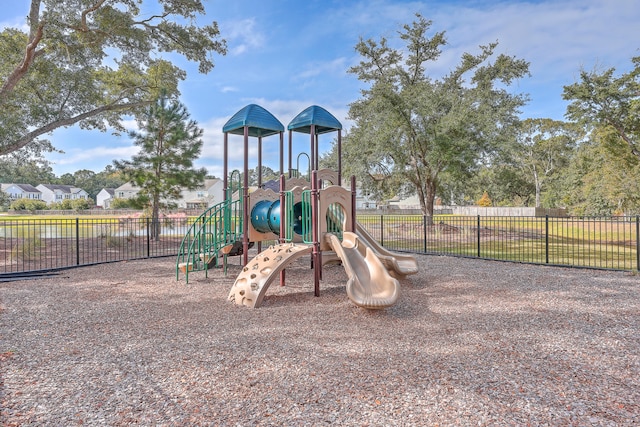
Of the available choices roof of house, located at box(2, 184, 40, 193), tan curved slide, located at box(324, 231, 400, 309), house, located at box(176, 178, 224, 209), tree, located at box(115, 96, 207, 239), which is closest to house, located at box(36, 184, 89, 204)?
roof of house, located at box(2, 184, 40, 193)

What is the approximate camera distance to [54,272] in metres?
8.45

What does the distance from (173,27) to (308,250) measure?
10.4m

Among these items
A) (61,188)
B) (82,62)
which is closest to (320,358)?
(82,62)

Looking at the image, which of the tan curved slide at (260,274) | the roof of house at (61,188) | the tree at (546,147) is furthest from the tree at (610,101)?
the roof of house at (61,188)

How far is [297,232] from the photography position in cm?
808

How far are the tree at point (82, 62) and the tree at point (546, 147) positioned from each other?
38204 mm

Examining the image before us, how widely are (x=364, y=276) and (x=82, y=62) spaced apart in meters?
13.0

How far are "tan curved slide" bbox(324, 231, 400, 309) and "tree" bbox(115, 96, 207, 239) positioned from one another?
11102mm

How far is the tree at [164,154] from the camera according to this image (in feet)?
50.2

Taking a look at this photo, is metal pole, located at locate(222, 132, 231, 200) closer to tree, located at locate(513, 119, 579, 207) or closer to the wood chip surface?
the wood chip surface

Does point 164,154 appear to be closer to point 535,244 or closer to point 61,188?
point 535,244

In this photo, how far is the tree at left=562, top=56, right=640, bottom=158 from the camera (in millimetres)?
16016

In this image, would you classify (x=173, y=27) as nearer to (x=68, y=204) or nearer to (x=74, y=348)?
(x=74, y=348)

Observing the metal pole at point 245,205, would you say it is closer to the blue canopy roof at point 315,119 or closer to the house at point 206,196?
the blue canopy roof at point 315,119
